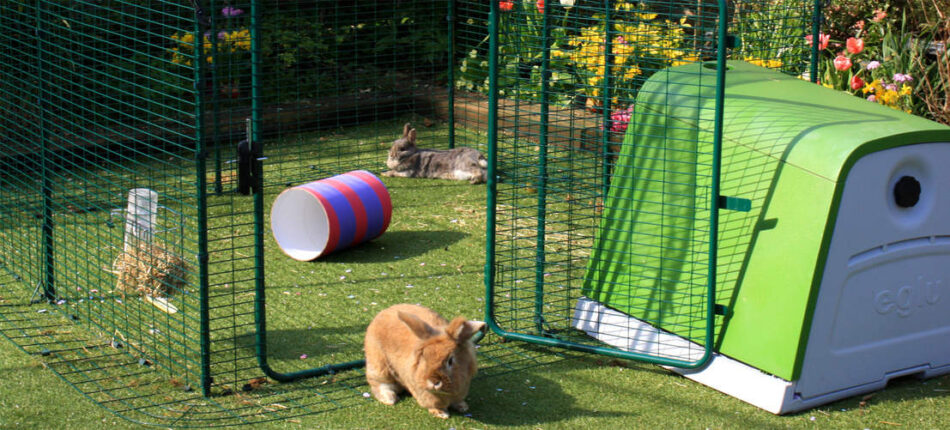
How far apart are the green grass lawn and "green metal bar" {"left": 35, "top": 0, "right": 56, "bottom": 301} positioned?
164 millimetres

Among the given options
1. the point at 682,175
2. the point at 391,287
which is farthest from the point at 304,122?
the point at 682,175

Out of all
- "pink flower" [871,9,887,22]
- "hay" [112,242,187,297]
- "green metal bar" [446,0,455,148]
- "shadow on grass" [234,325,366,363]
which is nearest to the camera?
"shadow on grass" [234,325,366,363]

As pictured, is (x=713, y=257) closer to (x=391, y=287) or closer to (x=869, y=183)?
(x=869, y=183)

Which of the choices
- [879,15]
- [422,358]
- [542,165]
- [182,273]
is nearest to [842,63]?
[879,15]

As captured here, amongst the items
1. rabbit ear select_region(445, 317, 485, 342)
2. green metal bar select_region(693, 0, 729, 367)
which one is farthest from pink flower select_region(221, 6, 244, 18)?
green metal bar select_region(693, 0, 729, 367)

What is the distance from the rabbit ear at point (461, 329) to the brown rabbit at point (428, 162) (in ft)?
13.2

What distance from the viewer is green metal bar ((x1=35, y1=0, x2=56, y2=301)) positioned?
4.48 metres

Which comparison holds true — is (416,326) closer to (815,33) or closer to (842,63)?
(815,33)

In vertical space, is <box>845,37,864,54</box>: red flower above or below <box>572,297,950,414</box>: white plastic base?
above

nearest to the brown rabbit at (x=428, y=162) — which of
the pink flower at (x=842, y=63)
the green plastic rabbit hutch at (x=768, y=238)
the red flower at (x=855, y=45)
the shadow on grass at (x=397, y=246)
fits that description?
the shadow on grass at (x=397, y=246)

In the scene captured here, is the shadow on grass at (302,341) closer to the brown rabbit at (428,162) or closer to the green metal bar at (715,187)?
the green metal bar at (715,187)

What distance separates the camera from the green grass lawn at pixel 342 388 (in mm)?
3756

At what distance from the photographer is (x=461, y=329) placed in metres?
3.62

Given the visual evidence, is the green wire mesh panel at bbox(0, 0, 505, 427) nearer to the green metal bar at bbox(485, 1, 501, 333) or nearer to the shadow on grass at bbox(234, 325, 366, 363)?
the shadow on grass at bbox(234, 325, 366, 363)
